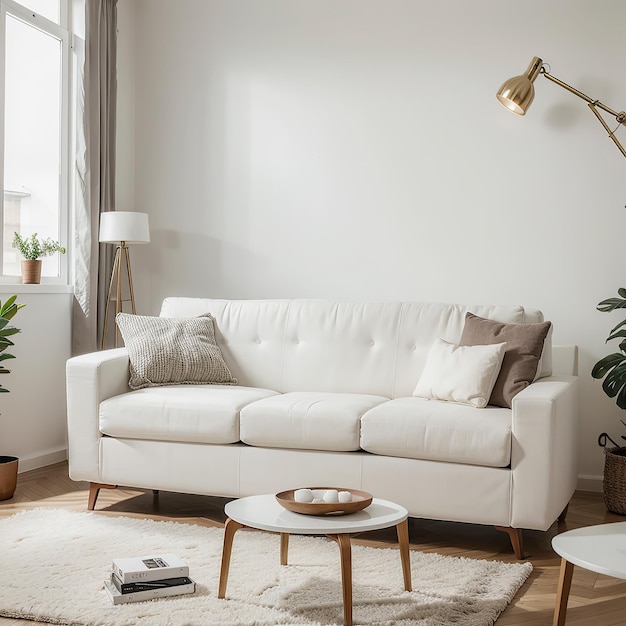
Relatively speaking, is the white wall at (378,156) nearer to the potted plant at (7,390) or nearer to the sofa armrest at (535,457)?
the sofa armrest at (535,457)

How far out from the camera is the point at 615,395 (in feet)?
12.1

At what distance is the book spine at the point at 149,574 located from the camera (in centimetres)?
243

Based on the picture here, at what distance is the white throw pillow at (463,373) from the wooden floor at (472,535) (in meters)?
0.55

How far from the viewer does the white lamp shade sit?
14.6 ft

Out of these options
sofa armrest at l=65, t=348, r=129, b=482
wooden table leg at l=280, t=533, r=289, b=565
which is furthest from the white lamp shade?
wooden table leg at l=280, t=533, r=289, b=565

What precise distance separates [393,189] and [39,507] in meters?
2.46

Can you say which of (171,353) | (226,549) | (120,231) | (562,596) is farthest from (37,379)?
(562,596)

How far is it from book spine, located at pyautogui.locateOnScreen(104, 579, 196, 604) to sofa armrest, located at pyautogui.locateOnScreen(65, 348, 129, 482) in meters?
1.09

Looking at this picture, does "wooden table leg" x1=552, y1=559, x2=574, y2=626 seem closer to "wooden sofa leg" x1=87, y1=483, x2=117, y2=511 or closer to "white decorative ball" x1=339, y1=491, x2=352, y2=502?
"white decorative ball" x1=339, y1=491, x2=352, y2=502

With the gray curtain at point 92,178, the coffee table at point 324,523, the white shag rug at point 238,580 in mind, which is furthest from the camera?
the gray curtain at point 92,178

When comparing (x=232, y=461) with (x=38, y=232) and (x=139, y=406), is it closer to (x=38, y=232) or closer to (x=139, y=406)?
(x=139, y=406)

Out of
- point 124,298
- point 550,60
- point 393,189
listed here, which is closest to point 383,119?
point 393,189

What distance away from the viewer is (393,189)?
14.6ft

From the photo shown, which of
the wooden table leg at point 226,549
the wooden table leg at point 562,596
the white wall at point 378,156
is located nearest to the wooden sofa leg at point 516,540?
the wooden table leg at point 562,596
